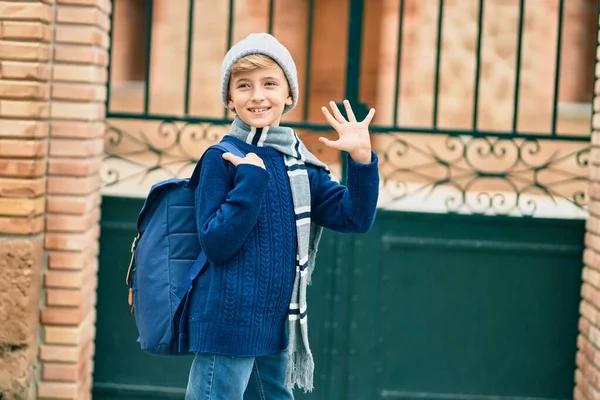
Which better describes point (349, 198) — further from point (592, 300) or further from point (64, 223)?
point (592, 300)

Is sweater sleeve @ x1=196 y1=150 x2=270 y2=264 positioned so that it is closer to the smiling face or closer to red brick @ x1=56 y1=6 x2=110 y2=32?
the smiling face

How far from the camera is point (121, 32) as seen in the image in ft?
30.8

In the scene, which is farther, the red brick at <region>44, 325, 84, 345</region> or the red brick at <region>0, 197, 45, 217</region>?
the red brick at <region>44, 325, 84, 345</region>

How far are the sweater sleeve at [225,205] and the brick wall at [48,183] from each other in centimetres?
145

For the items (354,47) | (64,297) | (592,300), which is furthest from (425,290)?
(64,297)

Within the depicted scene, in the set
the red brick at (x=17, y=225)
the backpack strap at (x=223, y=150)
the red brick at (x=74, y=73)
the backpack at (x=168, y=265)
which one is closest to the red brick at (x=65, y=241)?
the red brick at (x=17, y=225)

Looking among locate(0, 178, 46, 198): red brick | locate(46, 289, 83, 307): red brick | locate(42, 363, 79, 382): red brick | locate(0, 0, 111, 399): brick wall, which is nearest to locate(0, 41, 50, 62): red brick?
locate(0, 0, 111, 399): brick wall

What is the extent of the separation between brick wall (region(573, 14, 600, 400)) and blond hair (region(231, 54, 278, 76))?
201 cm

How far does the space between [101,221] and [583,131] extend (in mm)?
5668

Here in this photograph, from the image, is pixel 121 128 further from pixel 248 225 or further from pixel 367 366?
pixel 248 225

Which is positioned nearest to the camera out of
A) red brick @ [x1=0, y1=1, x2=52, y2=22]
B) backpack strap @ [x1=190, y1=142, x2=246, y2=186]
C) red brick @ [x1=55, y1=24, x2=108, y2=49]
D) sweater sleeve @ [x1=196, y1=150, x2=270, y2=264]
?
sweater sleeve @ [x1=196, y1=150, x2=270, y2=264]

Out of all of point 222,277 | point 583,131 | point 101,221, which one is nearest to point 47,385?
point 101,221

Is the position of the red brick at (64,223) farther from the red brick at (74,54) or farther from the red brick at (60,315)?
the red brick at (74,54)

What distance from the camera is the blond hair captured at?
2.42 meters
